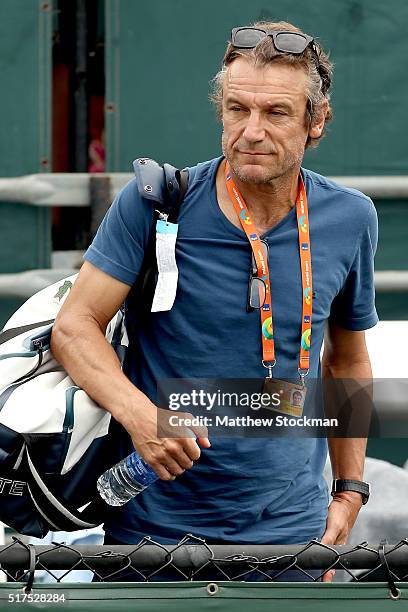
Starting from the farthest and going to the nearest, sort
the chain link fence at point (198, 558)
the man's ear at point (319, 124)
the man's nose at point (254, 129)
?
the man's ear at point (319, 124) < the man's nose at point (254, 129) < the chain link fence at point (198, 558)

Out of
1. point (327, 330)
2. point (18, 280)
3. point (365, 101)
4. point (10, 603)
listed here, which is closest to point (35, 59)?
point (18, 280)

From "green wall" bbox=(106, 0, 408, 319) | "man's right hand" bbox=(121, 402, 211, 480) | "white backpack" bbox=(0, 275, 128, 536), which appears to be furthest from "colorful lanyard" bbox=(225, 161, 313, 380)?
"green wall" bbox=(106, 0, 408, 319)

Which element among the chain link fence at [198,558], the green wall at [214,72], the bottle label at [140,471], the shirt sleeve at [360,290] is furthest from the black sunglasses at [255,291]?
the green wall at [214,72]

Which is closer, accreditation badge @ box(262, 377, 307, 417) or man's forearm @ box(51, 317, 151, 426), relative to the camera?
man's forearm @ box(51, 317, 151, 426)

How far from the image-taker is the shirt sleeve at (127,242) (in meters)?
2.46

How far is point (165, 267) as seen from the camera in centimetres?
246

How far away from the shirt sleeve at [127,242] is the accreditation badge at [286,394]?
0.36 m

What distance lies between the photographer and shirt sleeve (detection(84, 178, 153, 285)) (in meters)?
2.46

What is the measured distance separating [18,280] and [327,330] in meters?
2.30

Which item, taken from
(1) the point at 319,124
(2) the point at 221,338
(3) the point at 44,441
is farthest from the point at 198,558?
(1) the point at 319,124

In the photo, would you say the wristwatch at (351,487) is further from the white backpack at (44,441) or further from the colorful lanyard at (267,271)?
the white backpack at (44,441)

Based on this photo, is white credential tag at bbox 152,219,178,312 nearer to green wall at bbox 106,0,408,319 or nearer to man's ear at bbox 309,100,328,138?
man's ear at bbox 309,100,328,138

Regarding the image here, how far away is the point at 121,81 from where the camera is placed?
194 inches

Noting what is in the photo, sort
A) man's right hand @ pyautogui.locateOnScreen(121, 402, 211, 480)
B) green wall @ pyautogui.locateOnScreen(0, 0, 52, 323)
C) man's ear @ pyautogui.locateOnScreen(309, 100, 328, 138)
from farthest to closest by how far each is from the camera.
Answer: green wall @ pyautogui.locateOnScreen(0, 0, 52, 323)
man's ear @ pyautogui.locateOnScreen(309, 100, 328, 138)
man's right hand @ pyautogui.locateOnScreen(121, 402, 211, 480)
